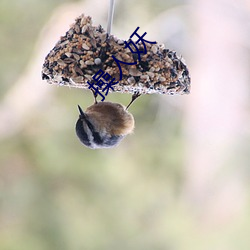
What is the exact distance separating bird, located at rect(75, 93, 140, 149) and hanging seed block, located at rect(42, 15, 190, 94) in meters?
0.14

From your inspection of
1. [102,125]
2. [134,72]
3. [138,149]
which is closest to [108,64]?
[134,72]

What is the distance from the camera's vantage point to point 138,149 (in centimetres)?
343

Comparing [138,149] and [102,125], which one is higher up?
[138,149]

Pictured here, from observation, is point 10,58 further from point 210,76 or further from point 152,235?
point 152,235

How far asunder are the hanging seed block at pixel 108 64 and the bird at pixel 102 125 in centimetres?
14

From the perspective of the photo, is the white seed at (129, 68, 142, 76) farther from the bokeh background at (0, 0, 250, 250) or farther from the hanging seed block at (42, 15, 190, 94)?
the bokeh background at (0, 0, 250, 250)

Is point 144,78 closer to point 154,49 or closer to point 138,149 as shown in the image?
point 154,49

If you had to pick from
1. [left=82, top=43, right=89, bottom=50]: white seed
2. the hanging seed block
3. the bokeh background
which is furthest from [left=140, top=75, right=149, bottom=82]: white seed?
the bokeh background

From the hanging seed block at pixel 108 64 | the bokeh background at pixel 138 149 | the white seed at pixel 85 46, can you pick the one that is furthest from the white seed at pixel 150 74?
the bokeh background at pixel 138 149

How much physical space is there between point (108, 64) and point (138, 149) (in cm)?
233

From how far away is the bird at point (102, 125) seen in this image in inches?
50.5

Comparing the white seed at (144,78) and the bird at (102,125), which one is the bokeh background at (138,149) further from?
the white seed at (144,78)

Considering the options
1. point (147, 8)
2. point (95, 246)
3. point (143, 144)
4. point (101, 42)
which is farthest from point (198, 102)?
point (101, 42)

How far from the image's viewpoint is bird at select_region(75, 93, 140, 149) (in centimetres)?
128
